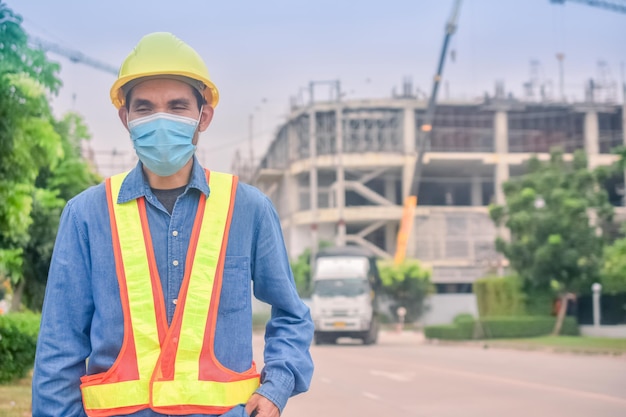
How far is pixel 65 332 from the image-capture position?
Result: 282 cm

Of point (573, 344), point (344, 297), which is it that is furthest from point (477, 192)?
point (573, 344)

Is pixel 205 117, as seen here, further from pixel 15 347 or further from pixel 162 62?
pixel 15 347

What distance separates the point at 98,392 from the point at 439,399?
1223 centimetres

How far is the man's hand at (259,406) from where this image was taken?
→ 2865 mm

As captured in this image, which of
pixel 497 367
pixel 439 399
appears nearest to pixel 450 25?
pixel 497 367

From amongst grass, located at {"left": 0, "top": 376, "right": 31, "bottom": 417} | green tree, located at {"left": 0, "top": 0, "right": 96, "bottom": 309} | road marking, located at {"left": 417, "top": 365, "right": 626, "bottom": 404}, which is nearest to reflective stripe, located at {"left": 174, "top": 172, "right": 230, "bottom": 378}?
green tree, located at {"left": 0, "top": 0, "right": 96, "bottom": 309}

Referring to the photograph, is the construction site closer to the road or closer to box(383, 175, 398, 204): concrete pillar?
box(383, 175, 398, 204): concrete pillar

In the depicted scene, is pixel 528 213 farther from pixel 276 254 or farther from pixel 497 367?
pixel 276 254

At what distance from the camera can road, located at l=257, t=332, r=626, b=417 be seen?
13000mm

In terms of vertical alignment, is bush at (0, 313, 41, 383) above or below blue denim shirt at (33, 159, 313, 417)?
below

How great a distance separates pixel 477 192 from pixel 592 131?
26.9 ft

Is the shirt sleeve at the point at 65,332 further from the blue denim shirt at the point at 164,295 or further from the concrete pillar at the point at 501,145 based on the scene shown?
the concrete pillar at the point at 501,145

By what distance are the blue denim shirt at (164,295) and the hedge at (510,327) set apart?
3567 centimetres

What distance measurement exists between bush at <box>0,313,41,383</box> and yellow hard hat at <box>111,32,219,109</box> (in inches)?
Result: 438
